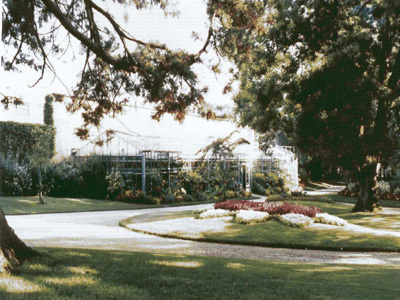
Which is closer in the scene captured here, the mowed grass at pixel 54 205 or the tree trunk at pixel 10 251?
the tree trunk at pixel 10 251

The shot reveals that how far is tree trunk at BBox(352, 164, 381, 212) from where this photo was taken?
1816 cm

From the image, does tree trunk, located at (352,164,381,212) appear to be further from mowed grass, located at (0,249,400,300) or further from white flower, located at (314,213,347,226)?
mowed grass, located at (0,249,400,300)

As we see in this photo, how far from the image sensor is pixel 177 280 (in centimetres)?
584

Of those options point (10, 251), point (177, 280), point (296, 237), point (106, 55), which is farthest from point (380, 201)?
point (10, 251)

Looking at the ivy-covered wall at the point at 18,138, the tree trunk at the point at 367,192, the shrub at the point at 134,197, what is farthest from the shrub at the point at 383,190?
the ivy-covered wall at the point at 18,138

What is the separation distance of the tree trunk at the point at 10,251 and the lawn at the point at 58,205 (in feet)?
40.0

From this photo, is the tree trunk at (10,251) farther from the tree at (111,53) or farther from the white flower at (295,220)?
the white flower at (295,220)

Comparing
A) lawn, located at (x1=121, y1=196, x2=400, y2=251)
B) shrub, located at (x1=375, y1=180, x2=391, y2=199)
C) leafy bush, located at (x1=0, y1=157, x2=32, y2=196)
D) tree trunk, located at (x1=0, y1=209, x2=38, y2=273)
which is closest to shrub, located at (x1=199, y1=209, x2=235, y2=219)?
lawn, located at (x1=121, y1=196, x2=400, y2=251)

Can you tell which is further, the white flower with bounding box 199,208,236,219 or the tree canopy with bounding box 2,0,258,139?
the white flower with bounding box 199,208,236,219

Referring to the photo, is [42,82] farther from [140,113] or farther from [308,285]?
[140,113]

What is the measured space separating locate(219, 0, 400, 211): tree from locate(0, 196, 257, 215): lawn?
798cm

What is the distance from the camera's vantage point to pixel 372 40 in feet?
53.4

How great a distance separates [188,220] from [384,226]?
6.81 m

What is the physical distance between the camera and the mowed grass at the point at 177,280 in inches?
203
